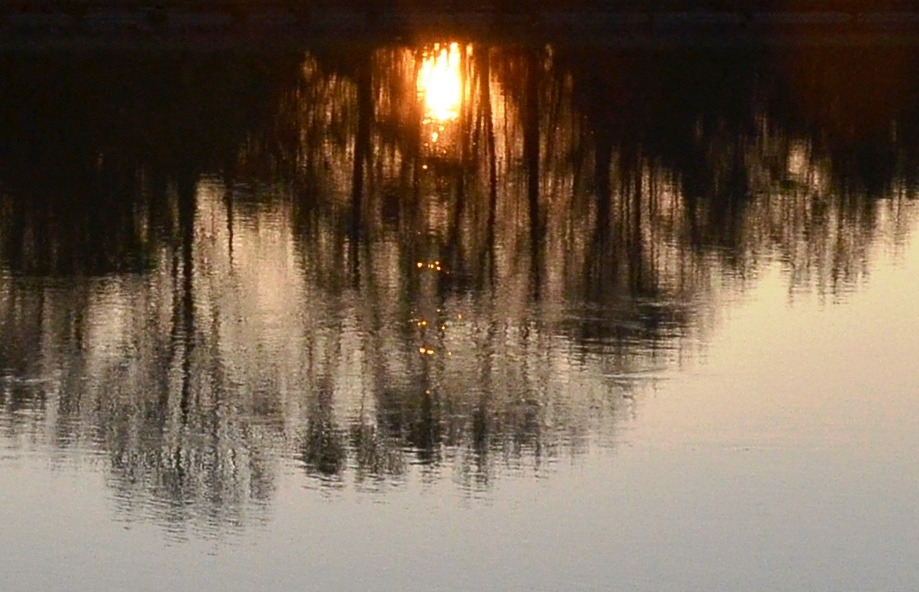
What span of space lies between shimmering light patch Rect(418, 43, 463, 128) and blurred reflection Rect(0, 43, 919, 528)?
3.9 inches

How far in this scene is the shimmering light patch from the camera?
74.0ft

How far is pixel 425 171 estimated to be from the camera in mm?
18172

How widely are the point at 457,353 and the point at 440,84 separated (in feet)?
47.4

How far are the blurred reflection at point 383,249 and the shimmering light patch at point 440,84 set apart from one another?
100mm

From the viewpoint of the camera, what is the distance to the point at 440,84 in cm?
2531

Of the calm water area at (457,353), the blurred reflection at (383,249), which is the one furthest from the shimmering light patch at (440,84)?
the calm water area at (457,353)

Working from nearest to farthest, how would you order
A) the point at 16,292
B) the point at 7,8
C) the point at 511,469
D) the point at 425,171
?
the point at 511,469, the point at 16,292, the point at 425,171, the point at 7,8

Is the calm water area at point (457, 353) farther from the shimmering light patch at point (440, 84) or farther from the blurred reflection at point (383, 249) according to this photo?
the shimmering light patch at point (440, 84)

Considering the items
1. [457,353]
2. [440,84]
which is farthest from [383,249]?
[440,84]

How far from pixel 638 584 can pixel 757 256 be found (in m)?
6.82

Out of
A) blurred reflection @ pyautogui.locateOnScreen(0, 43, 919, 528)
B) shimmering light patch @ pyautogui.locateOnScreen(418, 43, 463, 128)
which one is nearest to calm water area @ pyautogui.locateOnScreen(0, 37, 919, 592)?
blurred reflection @ pyautogui.locateOnScreen(0, 43, 919, 528)

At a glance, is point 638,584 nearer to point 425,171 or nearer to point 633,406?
point 633,406

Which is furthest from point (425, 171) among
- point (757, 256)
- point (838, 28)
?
point (838, 28)

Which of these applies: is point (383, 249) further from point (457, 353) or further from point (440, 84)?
point (440, 84)
